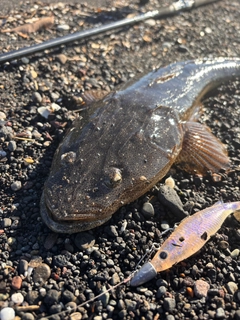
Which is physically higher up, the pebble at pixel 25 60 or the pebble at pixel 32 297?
the pebble at pixel 25 60

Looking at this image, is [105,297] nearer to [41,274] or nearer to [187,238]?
[41,274]

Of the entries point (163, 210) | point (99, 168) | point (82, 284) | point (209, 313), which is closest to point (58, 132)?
point (99, 168)

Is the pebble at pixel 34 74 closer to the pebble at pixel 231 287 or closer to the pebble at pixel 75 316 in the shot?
the pebble at pixel 75 316

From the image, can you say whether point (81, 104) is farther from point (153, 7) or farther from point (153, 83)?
point (153, 7)

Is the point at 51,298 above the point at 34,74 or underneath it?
underneath

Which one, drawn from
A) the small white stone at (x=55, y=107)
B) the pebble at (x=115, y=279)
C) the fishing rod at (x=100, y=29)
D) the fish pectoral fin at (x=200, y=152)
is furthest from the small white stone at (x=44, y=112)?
the pebble at (x=115, y=279)

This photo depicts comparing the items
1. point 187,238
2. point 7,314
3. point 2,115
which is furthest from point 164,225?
→ point 2,115
